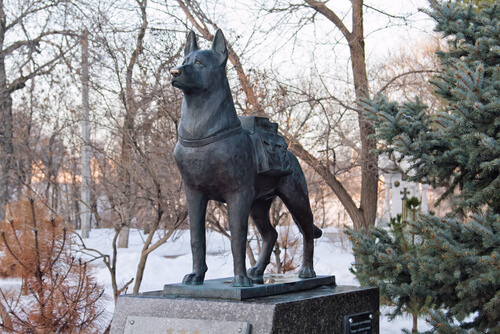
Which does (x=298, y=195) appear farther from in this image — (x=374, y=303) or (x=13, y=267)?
(x=13, y=267)

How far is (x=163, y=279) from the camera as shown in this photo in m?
10.8

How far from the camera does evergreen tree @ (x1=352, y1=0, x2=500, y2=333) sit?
4551 millimetres

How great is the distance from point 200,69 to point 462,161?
9.44 ft

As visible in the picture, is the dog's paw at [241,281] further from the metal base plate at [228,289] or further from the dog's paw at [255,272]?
the dog's paw at [255,272]

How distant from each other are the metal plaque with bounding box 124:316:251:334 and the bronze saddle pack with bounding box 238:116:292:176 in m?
1.02

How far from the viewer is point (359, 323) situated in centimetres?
386

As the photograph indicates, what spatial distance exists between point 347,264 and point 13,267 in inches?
324

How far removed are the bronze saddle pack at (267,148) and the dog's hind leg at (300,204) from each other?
6.3 inches

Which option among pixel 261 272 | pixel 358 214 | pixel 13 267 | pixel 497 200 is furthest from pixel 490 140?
pixel 358 214

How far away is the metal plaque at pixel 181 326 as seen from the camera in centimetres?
309

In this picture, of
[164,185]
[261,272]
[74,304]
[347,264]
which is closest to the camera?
[261,272]

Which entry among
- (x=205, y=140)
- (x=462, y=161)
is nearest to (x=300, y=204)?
(x=205, y=140)

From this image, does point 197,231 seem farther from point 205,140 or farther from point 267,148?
point 267,148

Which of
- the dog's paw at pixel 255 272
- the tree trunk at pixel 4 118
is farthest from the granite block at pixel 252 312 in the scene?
the tree trunk at pixel 4 118
